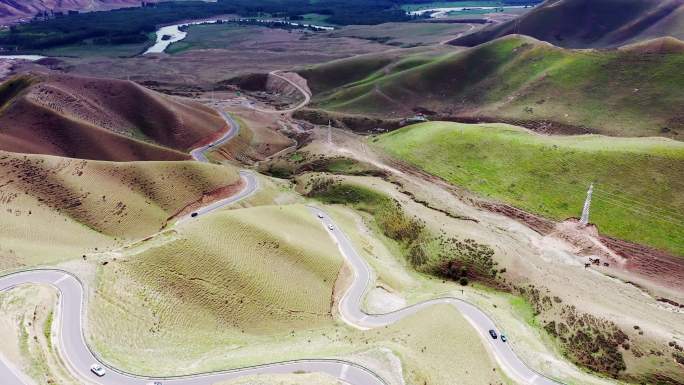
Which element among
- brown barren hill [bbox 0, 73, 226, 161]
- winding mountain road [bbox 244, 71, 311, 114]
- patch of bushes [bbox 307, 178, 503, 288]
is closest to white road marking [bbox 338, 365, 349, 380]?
patch of bushes [bbox 307, 178, 503, 288]

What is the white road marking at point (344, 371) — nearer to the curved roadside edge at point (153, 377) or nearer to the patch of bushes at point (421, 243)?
the curved roadside edge at point (153, 377)

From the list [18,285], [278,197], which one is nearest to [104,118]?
[278,197]

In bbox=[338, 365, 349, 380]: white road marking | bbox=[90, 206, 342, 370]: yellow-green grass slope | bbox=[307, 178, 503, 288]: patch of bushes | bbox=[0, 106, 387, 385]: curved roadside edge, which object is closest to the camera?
bbox=[0, 106, 387, 385]: curved roadside edge

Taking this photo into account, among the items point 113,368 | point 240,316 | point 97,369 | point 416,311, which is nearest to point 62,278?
point 97,369

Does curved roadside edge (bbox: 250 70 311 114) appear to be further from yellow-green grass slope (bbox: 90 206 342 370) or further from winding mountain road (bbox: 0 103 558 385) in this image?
winding mountain road (bbox: 0 103 558 385)

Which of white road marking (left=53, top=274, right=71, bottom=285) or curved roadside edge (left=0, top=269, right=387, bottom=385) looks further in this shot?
white road marking (left=53, top=274, right=71, bottom=285)

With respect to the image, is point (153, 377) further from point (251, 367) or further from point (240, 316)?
point (240, 316)

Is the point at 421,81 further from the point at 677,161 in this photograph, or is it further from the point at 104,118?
the point at 104,118
